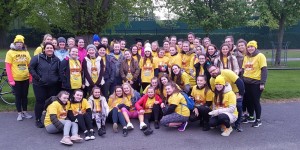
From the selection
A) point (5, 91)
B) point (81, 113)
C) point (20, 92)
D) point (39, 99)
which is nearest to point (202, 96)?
point (81, 113)

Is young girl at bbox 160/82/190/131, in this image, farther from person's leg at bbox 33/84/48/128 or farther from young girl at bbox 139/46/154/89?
person's leg at bbox 33/84/48/128

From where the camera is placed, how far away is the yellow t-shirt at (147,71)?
8.11 m

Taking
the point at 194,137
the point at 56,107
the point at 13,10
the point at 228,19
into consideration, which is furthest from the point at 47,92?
the point at 13,10

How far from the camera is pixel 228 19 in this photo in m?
17.2

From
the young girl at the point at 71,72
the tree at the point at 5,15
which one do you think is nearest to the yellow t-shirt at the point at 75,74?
the young girl at the point at 71,72

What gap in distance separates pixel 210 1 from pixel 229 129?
12.5 meters

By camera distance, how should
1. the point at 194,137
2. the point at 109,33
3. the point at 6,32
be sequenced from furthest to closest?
the point at 6,32 → the point at 109,33 → the point at 194,137

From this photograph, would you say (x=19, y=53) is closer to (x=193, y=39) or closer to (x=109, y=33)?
(x=193, y=39)

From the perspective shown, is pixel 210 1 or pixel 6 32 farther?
pixel 6 32

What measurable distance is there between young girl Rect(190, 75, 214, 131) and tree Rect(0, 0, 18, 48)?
27435 mm

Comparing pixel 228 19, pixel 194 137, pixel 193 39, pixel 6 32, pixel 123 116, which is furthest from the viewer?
pixel 6 32

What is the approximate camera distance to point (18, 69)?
7.28m

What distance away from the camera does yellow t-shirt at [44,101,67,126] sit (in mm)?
6383

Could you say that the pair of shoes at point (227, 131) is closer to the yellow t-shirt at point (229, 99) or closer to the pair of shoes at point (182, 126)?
the yellow t-shirt at point (229, 99)
